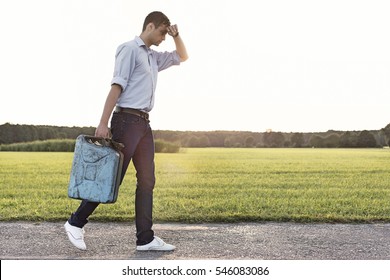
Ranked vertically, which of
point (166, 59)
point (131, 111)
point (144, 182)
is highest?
→ point (166, 59)

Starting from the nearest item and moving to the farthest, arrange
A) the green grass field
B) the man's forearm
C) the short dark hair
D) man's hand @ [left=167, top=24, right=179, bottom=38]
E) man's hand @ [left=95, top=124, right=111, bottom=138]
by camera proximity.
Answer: man's hand @ [left=95, top=124, right=111, bottom=138]
the short dark hair
man's hand @ [left=167, top=24, right=179, bottom=38]
the man's forearm
the green grass field

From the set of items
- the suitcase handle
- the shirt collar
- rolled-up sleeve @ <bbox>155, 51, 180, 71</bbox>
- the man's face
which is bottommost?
the suitcase handle

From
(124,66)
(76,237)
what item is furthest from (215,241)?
(124,66)

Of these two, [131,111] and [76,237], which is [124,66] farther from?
[76,237]

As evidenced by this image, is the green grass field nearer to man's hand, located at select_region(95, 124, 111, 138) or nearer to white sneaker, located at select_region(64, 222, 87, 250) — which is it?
white sneaker, located at select_region(64, 222, 87, 250)

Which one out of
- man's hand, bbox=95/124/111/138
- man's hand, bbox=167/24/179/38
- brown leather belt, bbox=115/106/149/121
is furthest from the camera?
man's hand, bbox=167/24/179/38

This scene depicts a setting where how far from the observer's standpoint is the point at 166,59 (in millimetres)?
5703

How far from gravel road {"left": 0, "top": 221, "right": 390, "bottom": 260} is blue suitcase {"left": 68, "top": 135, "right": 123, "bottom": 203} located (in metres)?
0.62

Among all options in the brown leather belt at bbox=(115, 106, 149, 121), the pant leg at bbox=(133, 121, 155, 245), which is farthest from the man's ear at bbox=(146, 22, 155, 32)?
the pant leg at bbox=(133, 121, 155, 245)

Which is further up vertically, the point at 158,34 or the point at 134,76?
the point at 158,34

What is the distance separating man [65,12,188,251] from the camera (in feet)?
17.1

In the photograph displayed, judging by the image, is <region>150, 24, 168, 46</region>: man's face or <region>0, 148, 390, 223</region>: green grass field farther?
<region>0, 148, 390, 223</region>: green grass field

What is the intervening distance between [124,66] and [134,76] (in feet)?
0.48
